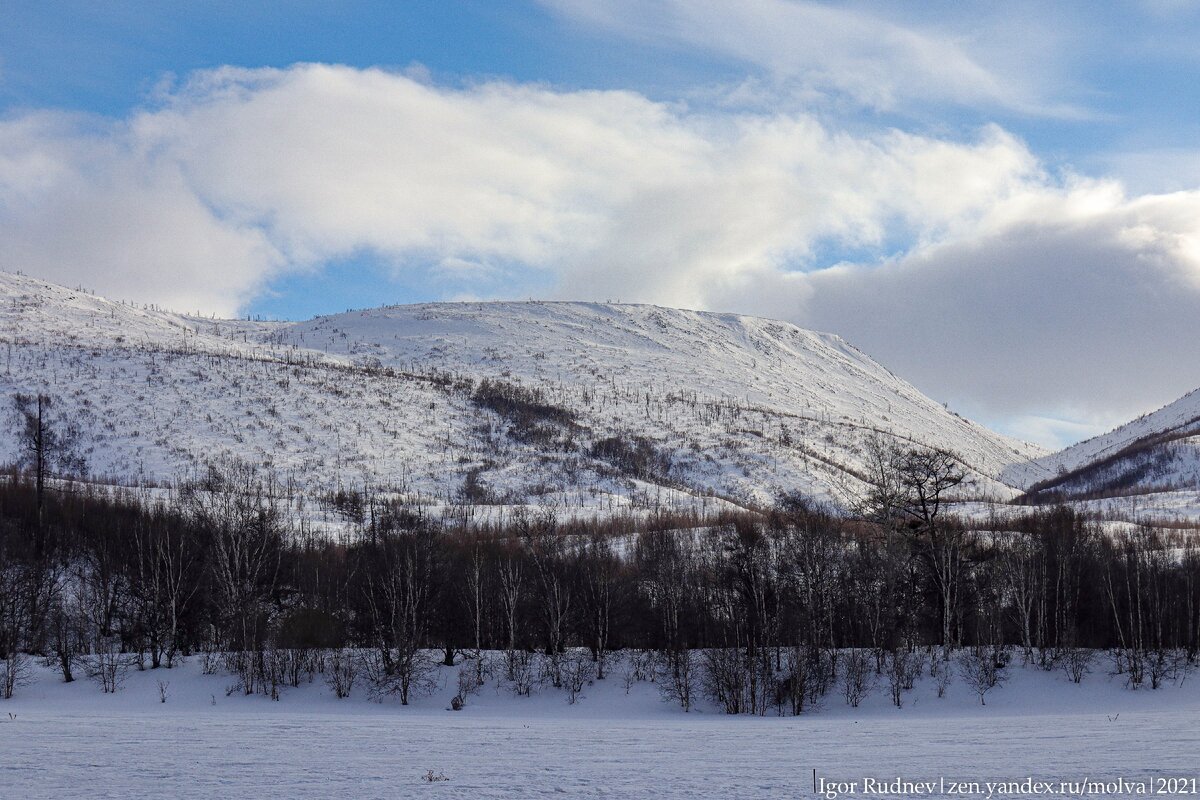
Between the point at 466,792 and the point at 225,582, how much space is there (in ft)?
145

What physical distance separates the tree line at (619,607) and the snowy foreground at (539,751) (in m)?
5.62

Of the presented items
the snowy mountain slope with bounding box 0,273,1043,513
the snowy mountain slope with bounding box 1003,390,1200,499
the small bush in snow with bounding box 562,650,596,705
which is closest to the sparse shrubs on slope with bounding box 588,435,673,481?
the snowy mountain slope with bounding box 0,273,1043,513

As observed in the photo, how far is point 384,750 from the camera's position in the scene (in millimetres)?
26891

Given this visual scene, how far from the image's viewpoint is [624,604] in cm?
5984

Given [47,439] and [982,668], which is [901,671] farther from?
[47,439]

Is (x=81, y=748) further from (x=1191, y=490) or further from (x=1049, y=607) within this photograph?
(x=1191, y=490)

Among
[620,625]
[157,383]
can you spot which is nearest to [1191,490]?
[620,625]

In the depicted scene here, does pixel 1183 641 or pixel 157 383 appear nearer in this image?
pixel 1183 641

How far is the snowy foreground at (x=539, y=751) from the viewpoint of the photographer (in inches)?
830

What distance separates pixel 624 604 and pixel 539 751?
33308 mm

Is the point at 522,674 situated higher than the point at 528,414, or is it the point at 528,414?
the point at 528,414

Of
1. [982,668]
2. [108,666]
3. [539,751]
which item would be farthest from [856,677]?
[108,666]

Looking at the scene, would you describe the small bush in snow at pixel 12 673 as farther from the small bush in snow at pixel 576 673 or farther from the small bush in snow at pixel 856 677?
the small bush in snow at pixel 856 677

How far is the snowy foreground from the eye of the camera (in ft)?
69.2
